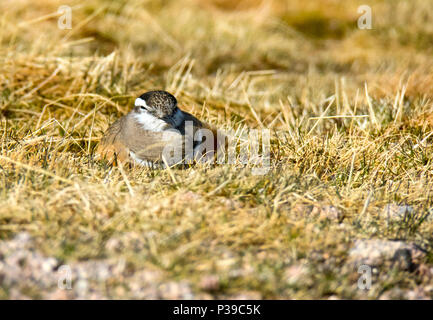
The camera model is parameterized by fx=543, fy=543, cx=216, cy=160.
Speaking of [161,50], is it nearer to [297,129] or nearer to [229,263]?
[297,129]

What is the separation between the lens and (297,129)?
5.14 metres

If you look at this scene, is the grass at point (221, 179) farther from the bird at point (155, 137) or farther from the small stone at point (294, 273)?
the bird at point (155, 137)

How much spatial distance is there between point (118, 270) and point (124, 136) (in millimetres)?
1855

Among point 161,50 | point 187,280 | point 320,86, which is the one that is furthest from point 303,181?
point 161,50

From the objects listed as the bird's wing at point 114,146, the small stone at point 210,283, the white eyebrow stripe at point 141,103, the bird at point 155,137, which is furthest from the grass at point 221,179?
the white eyebrow stripe at point 141,103

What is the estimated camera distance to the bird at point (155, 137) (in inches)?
178

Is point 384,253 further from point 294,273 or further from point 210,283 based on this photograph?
point 210,283

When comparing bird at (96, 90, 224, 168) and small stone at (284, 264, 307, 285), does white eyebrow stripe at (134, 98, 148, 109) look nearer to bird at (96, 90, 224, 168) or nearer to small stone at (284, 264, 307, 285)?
bird at (96, 90, 224, 168)

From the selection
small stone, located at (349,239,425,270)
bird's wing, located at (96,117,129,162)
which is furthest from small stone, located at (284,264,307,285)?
bird's wing, located at (96,117,129,162)

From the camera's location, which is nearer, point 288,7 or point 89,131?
point 89,131

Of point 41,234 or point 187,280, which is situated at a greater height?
point 41,234

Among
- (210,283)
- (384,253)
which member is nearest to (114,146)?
(210,283)

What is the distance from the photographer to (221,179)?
151 inches

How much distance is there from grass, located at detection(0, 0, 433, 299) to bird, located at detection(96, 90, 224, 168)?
28cm
